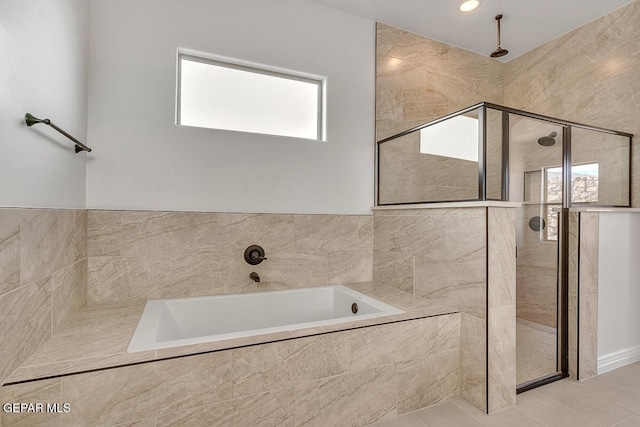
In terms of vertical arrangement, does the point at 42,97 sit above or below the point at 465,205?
above

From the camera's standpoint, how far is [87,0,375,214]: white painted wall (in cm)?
201

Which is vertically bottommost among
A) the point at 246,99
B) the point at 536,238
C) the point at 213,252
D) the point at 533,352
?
the point at 533,352

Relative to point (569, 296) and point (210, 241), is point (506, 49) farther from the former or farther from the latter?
point (210, 241)

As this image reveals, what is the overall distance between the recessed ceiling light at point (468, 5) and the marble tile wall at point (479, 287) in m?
1.85

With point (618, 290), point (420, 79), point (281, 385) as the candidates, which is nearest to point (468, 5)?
point (420, 79)

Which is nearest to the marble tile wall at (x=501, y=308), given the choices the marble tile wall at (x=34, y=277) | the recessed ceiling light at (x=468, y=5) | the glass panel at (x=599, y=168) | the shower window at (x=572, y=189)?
the shower window at (x=572, y=189)

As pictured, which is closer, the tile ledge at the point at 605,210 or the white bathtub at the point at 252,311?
the white bathtub at the point at 252,311

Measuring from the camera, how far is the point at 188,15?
2.19 m

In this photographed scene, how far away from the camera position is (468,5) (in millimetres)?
2555

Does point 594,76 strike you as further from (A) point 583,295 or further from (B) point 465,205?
(B) point 465,205

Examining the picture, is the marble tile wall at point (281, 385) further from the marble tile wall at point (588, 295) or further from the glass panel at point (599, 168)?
the glass panel at point (599, 168)

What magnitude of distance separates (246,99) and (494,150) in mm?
1828

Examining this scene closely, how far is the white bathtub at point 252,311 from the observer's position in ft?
5.90

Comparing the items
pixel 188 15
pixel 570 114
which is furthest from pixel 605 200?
pixel 188 15
